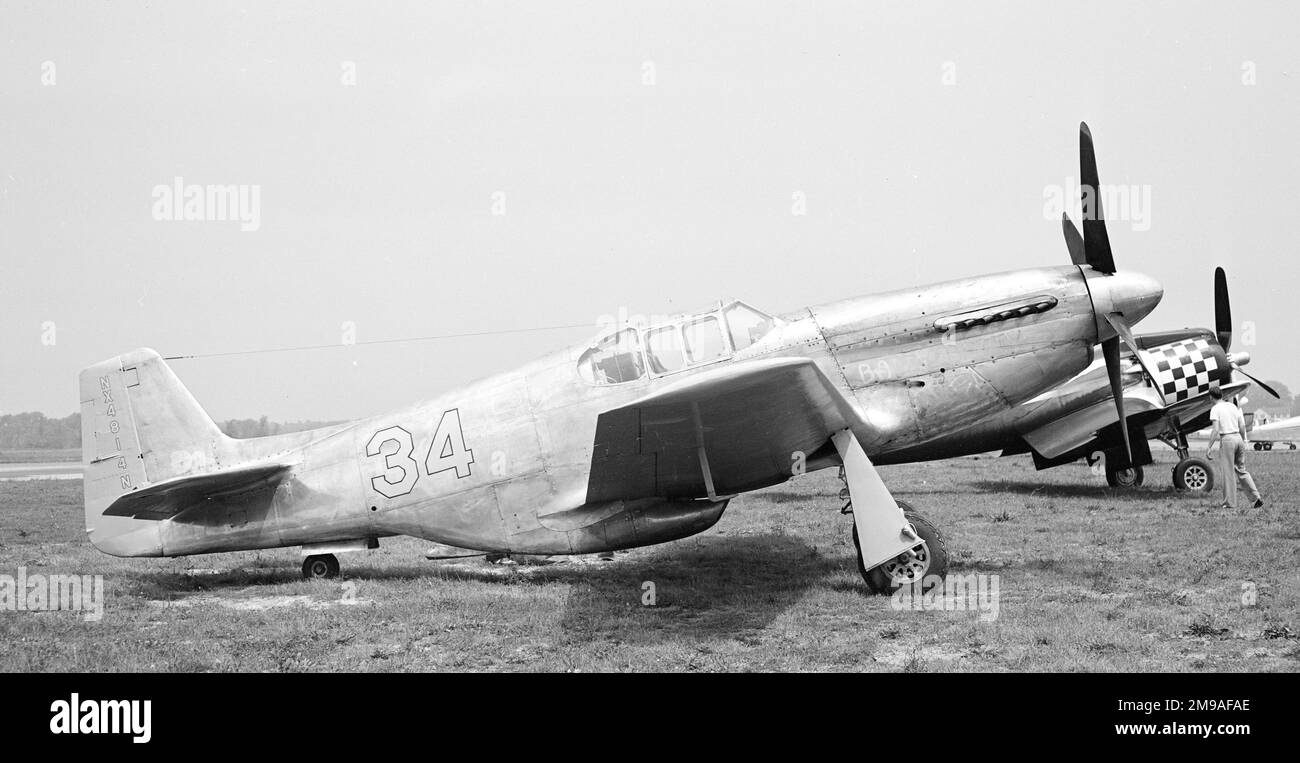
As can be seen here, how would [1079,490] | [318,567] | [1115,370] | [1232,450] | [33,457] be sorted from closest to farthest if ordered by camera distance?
1. [1115,370]
2. [318,567]
3. [1232,450]
4. [1079,490]
5. [33,457]

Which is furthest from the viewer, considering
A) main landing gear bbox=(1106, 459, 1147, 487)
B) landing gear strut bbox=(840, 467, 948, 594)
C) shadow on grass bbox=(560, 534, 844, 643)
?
main landing gear bbox=(1106, 459, 1147, 487)

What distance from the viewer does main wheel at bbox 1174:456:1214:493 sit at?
13469mm

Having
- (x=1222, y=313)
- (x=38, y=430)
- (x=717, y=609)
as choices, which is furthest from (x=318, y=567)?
(x=38, y=430)

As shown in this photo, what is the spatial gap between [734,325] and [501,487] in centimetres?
246

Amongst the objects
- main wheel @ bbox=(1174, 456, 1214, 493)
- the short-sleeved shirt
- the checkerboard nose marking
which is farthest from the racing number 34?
main wheel @ bbox=(1174, 456, 1214, 493)

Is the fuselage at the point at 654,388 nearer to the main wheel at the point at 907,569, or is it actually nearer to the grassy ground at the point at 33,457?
the main wheel at the point at 907,569

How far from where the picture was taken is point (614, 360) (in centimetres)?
755

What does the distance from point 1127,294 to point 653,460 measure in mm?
4338

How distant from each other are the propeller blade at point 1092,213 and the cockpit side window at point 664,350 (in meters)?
3.69

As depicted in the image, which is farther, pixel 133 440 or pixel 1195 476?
pixel 1195 476

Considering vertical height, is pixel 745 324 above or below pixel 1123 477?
above

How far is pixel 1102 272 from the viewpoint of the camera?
301 inches

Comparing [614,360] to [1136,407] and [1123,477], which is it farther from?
[1123,477]

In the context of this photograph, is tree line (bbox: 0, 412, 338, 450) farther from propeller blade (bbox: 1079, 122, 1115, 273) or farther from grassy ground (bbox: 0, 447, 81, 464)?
propeller blade (bbox: 1079, 122, 1115, 273)
